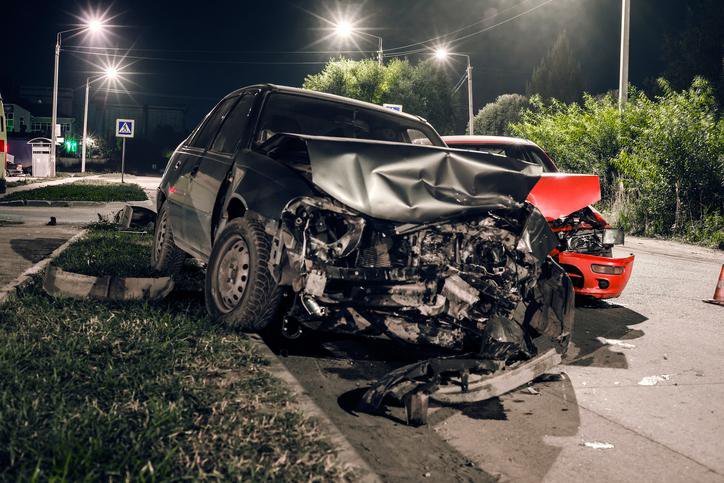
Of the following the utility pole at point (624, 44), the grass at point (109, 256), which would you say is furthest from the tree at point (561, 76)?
the grass at point (109, 256)

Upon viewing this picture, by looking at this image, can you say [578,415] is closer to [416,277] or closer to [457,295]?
[457,295]

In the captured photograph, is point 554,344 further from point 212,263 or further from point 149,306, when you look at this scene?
point 149,306

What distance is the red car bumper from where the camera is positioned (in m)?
6.24

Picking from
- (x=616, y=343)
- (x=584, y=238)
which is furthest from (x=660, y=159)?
(x=616, y=343)

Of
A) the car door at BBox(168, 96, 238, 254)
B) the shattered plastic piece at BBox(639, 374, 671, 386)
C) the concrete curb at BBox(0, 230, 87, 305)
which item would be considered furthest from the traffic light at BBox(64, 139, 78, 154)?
the shattered plastic piece at BBox(639, 374, 671, 386)

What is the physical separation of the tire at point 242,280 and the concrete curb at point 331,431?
16.6 inches

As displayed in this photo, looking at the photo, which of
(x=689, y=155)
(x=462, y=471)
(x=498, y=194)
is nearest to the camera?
(x=462, y=471)

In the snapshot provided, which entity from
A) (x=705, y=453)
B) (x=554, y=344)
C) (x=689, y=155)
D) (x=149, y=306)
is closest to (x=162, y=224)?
(x=149, y=306)

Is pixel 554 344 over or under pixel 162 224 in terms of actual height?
under

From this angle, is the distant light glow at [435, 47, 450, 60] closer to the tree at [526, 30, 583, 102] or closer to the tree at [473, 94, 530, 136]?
the tree at [473, 94, 530, 136]

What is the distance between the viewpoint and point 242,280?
4.64 m

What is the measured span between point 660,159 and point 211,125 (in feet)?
38.5

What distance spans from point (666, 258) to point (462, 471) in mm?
9843

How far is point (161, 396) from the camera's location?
331cm
